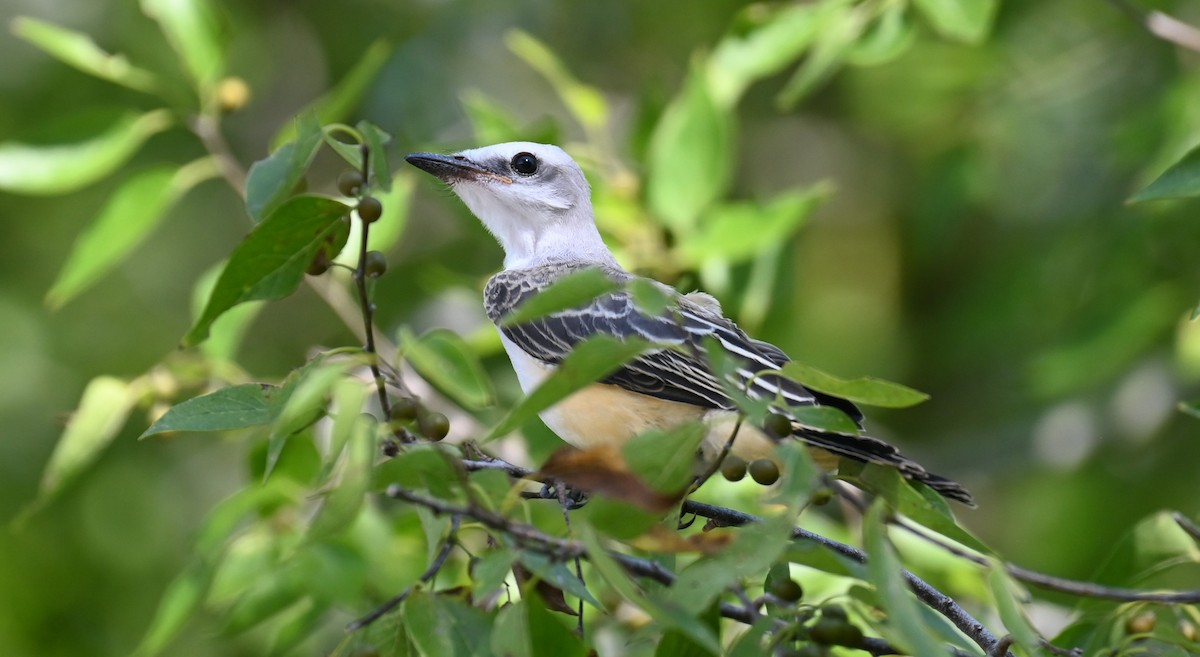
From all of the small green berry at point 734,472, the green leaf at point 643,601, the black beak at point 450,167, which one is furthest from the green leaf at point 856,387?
the black beak at point 450,167

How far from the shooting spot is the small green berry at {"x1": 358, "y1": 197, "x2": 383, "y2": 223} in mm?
2721

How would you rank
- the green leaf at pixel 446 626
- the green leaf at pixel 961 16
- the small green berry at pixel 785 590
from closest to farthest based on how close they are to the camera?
1. the green leaf at pixel 446 626
2. the small green berry at pixel 785 590
3. the green leaf at pixel 961 16

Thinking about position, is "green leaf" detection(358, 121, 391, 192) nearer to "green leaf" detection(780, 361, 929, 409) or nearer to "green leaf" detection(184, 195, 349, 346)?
"green leaf" detection(184, 195, 349, 346)

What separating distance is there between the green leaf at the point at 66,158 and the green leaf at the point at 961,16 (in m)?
2.67

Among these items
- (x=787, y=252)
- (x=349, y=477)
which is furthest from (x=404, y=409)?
(x=787, y=252)

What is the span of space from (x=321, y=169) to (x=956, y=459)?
188 inches

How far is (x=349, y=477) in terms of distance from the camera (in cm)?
213

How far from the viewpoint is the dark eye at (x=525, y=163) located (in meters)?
5.07

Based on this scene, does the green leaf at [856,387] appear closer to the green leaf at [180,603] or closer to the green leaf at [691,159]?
the green leaf at [180,603]

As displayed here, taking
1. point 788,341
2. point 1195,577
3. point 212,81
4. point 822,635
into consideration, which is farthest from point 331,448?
point 1195,577

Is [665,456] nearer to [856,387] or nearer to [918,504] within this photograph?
[856,387]

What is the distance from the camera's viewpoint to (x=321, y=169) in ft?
30.1

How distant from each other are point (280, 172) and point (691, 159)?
2.48 m

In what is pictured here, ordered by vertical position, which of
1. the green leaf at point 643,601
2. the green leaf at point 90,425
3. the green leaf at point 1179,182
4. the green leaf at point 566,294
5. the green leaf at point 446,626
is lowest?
the green leaf at point 90,425
